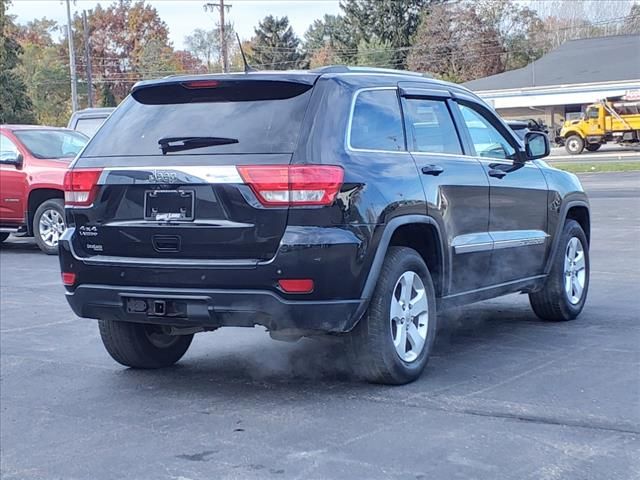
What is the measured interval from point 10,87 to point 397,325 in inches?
1668

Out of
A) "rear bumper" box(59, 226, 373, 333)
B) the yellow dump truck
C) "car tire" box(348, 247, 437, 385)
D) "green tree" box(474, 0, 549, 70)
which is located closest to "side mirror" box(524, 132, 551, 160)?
"car tire" box(348, 247, 437, 385)

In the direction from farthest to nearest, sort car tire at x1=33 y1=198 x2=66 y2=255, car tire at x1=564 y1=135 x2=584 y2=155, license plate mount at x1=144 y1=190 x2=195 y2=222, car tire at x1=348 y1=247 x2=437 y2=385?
car tire at x1=564 y1=135 x2=584 y2=155
car tire at x1=33 y1=198 x2=66 y2=255
car tire at x1=348 y1=247 x2=437 y2=385
license plate mount at x1=144 y1=190 x2=195 y2=222

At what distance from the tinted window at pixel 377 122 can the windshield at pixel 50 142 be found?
9.04 m

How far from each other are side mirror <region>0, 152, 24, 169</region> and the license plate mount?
9.05 metres

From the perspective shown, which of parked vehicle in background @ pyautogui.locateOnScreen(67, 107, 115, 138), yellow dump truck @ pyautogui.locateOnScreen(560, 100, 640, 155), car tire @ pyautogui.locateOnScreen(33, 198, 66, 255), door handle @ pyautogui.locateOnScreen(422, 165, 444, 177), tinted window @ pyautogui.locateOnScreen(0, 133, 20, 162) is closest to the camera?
door handle @ pyautogui.locateOnScreen(422, 165, 444, 177)

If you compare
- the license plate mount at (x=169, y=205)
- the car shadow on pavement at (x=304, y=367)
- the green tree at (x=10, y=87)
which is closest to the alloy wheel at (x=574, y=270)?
the car shadow on pavement at (x=304, y=367)

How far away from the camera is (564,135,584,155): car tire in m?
44.8

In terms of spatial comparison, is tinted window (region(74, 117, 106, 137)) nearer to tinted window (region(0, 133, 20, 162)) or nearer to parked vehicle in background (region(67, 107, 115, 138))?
parked vehicle in background (region(67, 107, 115, 138))

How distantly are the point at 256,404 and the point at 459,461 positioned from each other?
58.1 inches

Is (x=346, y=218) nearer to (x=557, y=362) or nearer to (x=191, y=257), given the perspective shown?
(x=191, y=257)

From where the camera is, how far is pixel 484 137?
6871mm

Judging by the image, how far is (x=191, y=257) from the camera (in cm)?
525

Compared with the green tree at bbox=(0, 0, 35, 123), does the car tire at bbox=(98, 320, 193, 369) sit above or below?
below

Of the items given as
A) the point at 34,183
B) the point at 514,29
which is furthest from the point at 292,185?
the point at 514,29
